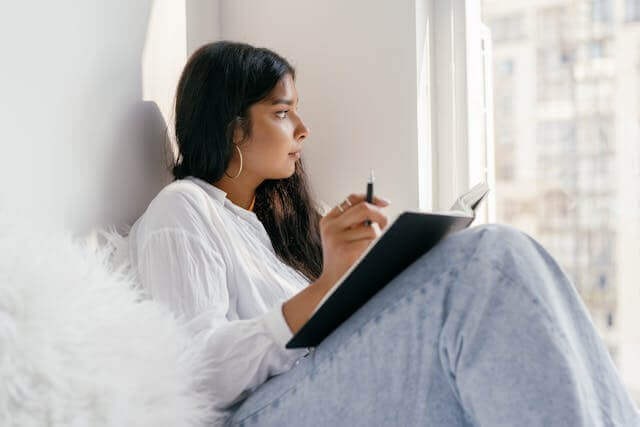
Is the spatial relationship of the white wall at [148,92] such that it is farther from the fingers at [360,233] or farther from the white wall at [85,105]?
the fingers at [360,233]

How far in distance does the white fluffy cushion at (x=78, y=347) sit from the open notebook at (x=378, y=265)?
0.60ft

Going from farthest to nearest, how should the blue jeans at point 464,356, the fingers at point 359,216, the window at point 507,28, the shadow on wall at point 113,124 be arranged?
the window at point 507,28
the shadow on wall at point 113,124
the fingers at point 359,216
the blue jeans at point 464,356

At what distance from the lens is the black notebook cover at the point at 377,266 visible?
864 mm

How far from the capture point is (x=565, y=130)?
1.66 metres

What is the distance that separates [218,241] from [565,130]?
897 millimetres

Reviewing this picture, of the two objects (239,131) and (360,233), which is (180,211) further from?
(360,233)

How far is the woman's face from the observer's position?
145 centimetres

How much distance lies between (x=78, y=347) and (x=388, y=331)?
0.39m

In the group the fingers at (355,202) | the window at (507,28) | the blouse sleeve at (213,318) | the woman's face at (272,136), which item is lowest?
the blouse sleeve at (213,318)

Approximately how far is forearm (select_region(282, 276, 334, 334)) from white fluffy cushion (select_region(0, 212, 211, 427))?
0.18 m

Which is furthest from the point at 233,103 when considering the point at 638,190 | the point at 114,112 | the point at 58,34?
the point at 638,190

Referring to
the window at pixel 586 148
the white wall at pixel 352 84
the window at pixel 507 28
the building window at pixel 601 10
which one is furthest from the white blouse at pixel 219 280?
the building window at pixel 601 10

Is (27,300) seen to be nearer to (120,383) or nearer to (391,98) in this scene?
(120,383)

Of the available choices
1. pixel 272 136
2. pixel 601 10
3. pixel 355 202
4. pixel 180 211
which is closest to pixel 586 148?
pixel 601 10
